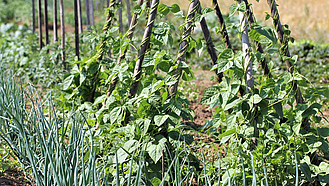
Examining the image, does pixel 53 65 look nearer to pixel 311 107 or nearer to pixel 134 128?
pixel 134 128

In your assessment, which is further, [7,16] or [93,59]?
[7,16]

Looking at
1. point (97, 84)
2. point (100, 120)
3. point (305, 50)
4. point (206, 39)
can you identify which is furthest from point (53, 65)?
point (305, 50)

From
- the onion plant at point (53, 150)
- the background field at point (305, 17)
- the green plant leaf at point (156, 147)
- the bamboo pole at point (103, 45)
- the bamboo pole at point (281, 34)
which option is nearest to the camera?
the onion plant at point (53, 150)

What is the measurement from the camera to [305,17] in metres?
10.8

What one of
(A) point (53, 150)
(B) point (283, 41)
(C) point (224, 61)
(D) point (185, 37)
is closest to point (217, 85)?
(C) point (224, 61)

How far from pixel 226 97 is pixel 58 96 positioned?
1743 millimetres

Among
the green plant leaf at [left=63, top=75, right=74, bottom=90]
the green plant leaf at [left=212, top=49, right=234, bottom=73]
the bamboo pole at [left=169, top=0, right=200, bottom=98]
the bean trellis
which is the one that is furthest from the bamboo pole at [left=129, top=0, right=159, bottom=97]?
the green plant leaf at [left=63, top=75, right=74, bottom=90]

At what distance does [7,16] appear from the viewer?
12.6 m

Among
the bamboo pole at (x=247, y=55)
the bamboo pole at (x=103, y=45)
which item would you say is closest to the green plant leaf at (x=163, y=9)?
the bamboo pole at (x=247, y=55)

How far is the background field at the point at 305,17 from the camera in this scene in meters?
8.06

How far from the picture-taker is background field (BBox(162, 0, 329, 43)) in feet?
26.4

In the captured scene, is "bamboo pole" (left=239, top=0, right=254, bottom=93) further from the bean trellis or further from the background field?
the background field

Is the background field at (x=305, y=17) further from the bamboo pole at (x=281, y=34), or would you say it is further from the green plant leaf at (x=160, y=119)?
the green plant leaf at (x=160, y=119)

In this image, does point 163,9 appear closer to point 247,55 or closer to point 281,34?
point 247,55
